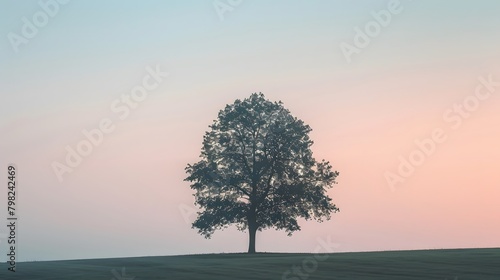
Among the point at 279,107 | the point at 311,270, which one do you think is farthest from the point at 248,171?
the point at 311,270

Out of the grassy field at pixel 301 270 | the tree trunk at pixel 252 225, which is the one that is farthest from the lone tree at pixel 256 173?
the grassy field at pixel 301 270

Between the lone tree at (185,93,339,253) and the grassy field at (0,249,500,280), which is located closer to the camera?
the grassy field at (0,249,500,280)

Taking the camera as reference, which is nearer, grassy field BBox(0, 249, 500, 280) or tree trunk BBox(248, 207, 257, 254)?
grassy field BBox(0, 249, 500, 280)

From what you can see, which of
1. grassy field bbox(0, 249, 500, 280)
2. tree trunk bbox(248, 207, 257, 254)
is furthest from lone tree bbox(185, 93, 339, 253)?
grassy field bbox(0, 249, 500, 280)

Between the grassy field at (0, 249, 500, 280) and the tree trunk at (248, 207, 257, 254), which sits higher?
the tree trunk at (248, 207, 257, 254)

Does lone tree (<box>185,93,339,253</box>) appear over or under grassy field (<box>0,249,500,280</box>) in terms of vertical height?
over

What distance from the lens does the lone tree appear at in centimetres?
8100

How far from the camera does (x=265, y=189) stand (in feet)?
268

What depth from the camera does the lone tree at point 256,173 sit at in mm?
81000

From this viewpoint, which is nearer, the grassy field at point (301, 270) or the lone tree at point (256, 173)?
the grassy field at point (301, 270)

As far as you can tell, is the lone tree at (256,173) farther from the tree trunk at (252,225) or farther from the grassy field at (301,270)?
the grassy field at (301,270)

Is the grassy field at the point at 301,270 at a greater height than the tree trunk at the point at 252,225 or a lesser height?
lesser

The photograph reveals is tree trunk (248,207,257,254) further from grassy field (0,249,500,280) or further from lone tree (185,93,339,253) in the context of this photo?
grassy field (0,249,500,280)

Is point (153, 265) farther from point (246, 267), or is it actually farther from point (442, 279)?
point (442, 279)
